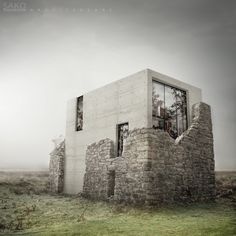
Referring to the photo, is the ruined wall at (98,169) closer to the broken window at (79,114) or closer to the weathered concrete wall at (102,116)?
the weathered concrete wall at (102,116)

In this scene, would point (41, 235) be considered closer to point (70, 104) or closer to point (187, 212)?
point (187, 212)

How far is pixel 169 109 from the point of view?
40.5 ft

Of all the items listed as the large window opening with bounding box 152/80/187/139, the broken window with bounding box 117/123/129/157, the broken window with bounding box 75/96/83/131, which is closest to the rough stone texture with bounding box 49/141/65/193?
the broken window with bounding box 75/96/83/131

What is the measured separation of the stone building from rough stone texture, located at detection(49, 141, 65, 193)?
0.61 meters

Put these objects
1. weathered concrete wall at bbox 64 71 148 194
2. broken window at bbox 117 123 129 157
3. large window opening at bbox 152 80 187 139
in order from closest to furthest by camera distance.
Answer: weathered concrete wall at bbox 64 71 148 194, large window opening at bbox 152 80 187 139, broken window at bbox 117 123 129 157

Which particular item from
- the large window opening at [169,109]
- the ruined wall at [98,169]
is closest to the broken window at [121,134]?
the ruined wall at [98,169]

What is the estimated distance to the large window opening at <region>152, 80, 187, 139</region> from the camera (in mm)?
11688

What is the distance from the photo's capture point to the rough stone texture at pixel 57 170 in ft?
50.2

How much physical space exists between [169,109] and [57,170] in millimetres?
7645

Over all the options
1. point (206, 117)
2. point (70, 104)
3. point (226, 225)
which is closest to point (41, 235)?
point (226, 225)

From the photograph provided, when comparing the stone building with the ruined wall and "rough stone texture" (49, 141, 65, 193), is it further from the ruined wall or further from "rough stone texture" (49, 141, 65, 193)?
"rough stone texture" (49, 141, 65, 193)

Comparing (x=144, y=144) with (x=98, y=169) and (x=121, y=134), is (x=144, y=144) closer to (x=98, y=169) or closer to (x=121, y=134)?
(x=121, y=134)

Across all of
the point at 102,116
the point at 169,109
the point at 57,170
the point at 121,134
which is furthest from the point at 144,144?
the point at 57,170

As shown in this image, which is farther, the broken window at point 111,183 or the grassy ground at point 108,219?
the broken window at point 111,183
